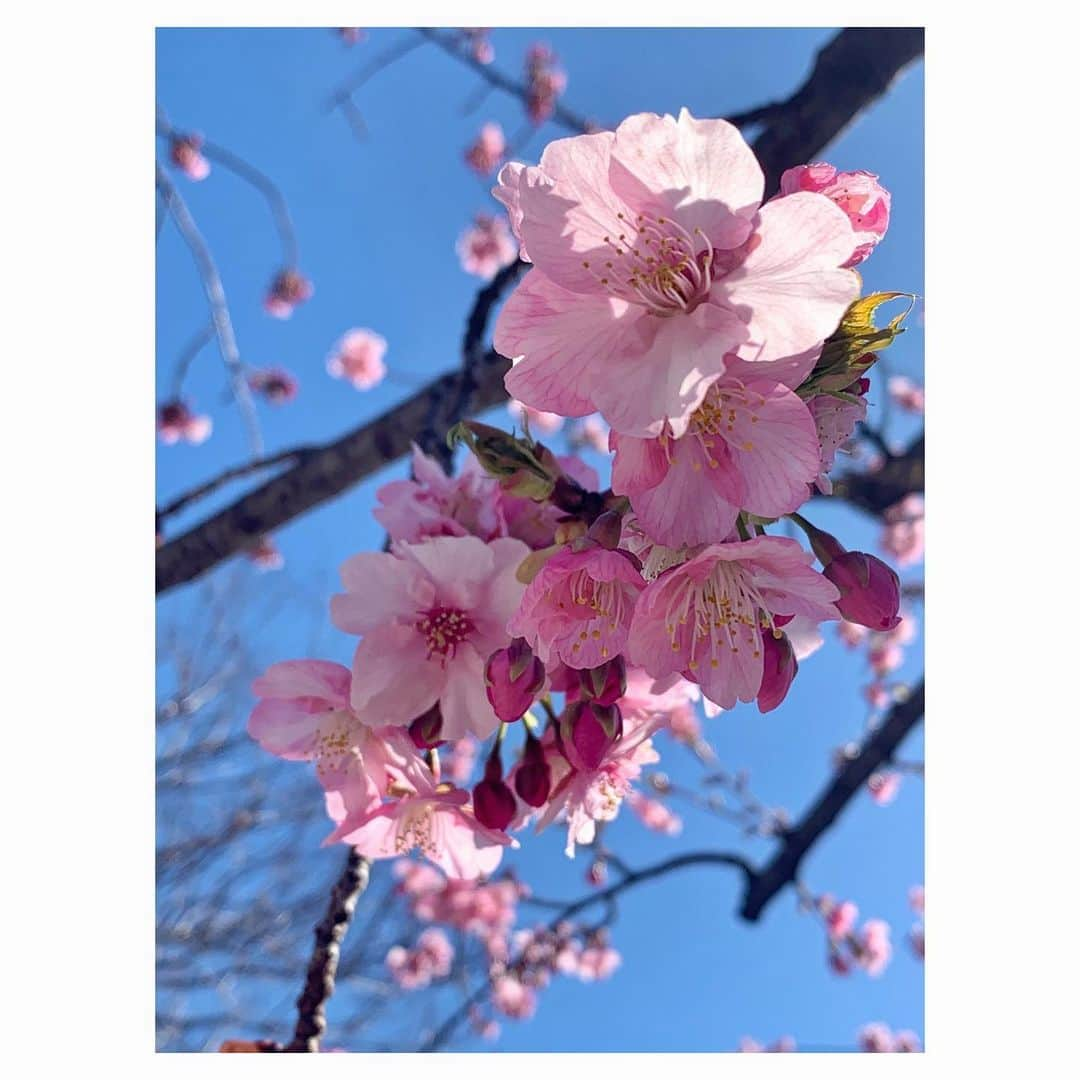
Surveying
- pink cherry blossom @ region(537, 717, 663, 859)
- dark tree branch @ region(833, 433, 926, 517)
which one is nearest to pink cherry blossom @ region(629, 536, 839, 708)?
pink cherry blossom @ region(537, 717, 663, 859)

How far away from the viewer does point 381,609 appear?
1.99ft

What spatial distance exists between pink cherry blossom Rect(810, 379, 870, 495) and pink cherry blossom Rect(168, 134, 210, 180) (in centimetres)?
195

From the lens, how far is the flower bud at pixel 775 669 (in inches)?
20.3

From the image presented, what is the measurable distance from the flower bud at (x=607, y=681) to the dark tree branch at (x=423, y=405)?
70 cm

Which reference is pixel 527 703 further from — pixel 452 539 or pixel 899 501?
pixel 899 501

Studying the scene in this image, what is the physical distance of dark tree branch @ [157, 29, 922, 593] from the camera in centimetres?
133

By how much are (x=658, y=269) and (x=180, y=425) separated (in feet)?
7.77

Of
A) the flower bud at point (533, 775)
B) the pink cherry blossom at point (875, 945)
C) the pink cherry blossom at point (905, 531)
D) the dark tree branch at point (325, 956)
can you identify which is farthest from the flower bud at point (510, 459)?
the pink cherry blossom at point (875, 945)

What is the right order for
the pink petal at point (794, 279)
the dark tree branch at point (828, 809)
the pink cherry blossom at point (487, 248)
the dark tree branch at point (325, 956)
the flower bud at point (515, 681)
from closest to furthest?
the pink petal at point (794, 279) → the flower bud at point (515, 681) → the dark tree branch at point (325, 956) → the dark tree branch at point (828, 809) → the pink cherry blossom at point (487, 248)

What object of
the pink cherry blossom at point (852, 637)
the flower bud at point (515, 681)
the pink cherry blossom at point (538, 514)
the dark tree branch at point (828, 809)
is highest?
the pink cherry blossom at point (538, 514)

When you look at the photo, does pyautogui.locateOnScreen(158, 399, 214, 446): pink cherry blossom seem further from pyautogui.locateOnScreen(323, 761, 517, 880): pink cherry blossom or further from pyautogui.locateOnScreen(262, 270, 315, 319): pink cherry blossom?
pyautogui.locateOnScreen(323, 761, 517, 880): pink cherry blossom

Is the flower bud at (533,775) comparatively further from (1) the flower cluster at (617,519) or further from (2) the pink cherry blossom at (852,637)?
(2) the pink cherry blossom at (852,637)

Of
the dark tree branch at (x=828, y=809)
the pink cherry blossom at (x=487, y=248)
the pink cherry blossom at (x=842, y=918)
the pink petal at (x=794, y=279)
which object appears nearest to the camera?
the pink petal at (x=794, y=279)
